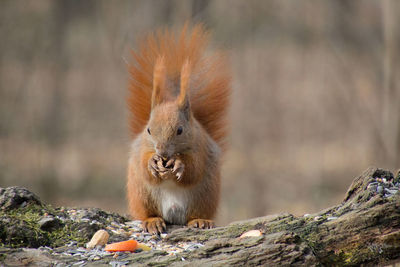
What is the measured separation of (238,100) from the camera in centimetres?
603

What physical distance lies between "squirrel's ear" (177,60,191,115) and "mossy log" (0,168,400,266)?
848 millimetres

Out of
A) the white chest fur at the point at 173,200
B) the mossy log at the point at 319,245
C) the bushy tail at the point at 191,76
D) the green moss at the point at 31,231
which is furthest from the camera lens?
the bushy tail at the point at 191,76

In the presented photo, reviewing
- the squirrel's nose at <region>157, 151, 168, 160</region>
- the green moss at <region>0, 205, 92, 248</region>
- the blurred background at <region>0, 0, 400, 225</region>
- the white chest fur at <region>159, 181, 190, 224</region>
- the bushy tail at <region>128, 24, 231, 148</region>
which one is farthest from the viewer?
the blurred background at <region>0, 0, 400, 225</region>

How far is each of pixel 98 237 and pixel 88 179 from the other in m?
4.25

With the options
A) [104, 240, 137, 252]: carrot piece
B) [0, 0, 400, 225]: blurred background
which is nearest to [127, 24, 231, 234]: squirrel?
[104, 240, 137, 252]: carrot piece

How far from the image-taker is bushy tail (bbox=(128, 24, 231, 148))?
277cm

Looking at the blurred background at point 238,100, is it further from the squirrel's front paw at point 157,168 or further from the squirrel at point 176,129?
the squirrel's front paw at point 157,168

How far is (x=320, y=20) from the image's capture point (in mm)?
5844

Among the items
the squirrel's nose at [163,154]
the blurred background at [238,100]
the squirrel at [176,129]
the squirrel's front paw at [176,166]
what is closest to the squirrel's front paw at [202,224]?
the squirrel at [176,129]

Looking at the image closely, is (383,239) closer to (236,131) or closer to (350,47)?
(236,131)

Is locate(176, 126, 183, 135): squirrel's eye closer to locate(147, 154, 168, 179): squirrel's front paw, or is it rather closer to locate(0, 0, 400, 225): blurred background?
locate(147, 154, 168, 179): squirrel's front paw

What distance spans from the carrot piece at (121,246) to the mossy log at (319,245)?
0.31 feet

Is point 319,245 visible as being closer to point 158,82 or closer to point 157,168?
point 157,168

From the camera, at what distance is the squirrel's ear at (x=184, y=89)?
2.52m
